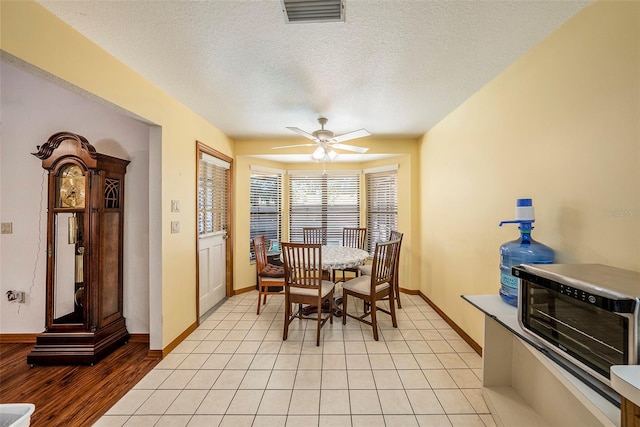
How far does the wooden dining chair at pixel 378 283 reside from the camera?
254 cm

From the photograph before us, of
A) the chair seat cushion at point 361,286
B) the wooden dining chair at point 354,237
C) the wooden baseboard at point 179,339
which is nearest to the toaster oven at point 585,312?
the chair seat cushion at point 361,286

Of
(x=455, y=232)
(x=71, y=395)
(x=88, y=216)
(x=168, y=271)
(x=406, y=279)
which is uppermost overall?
(x=88, y=216)

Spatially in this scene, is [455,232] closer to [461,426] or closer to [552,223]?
[552,223]

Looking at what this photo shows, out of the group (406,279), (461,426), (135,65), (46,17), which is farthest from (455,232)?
(46,17)

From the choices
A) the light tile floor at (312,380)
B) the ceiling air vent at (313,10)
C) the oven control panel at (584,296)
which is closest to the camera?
the oven control panel at (584,296)

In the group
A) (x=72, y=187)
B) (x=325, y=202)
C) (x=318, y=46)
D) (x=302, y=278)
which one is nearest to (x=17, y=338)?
(x=72, y=187)

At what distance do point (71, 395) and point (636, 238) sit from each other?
11.6 ft

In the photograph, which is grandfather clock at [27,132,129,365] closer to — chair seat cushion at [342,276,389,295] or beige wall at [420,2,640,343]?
chair seat cushion at [342,276,389,295]

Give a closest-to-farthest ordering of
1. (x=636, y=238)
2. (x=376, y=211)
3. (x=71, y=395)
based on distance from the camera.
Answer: (x=636, y=238)
(x=71, y=395)
(x=376, y=211)

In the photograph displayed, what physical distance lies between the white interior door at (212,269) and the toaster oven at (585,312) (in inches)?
119

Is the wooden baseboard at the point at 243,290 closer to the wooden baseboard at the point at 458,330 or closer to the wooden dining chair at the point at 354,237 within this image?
the wooden dining chair at the point at 354,237

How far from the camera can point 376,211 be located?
172 inches

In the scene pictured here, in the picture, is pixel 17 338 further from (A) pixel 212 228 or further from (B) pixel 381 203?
(B) pixel 381 203

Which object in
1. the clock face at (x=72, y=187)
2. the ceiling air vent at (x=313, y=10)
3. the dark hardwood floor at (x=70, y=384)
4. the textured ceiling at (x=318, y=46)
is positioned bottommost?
the dark hardwood floor at (x=70, y=384)
